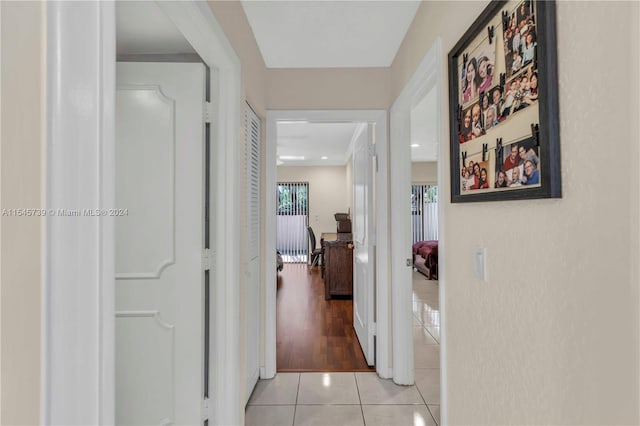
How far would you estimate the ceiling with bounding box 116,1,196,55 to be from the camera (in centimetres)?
150

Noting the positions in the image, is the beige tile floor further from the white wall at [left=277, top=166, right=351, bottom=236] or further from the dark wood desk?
the white wall at [left=277, top=166, right=351, bottom=236]

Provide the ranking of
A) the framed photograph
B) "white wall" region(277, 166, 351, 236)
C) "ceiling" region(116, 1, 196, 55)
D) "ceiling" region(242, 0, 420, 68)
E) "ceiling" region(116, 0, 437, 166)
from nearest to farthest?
1. the framed photograph
2. "ceiling" region(116, 1, 196, 55)
3. "ceiling" region(116, 0, 437, 166)
4. "ceiling" region(242, 0, 420, 68)
5. "white wall" region(277, 166, 351, 236)

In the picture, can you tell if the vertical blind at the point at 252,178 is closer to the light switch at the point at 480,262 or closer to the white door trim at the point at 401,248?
the white door trim at the point at 401,248

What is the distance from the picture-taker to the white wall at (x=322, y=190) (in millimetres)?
8531

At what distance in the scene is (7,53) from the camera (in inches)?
19.9

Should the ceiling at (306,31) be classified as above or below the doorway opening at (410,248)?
above

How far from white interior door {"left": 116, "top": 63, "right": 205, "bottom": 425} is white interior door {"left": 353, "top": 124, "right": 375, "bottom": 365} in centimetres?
146

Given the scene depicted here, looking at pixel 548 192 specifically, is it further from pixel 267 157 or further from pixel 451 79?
pixel 267 157

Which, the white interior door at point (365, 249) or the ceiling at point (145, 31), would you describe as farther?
the white interior door at point (365, 249)

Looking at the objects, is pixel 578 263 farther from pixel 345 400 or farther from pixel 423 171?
pixel 423 171

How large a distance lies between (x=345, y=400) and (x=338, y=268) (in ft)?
8.70

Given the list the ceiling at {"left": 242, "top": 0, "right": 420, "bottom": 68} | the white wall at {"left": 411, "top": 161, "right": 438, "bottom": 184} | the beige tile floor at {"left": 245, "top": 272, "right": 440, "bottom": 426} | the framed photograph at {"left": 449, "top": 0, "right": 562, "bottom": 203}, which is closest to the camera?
the framed photograph at {"left": 449, "top": 0, "right": 562, "bottom": 203}

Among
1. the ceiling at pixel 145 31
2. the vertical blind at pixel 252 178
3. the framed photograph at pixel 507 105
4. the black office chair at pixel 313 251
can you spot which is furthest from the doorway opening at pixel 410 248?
the black office chair at pixel 313 251

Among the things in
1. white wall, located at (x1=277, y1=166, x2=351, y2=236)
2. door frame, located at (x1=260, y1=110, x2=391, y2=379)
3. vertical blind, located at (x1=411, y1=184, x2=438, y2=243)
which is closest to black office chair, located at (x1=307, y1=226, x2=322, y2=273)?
white wall, located at (x1=277, y1=166, x2=351, y2=236)
